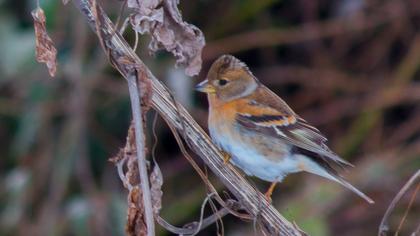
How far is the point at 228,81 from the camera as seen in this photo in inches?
123

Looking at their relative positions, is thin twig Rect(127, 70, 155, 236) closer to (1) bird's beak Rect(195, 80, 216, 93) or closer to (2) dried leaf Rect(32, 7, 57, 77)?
(2) dried leaf Rect(32, 7, 57, 77)

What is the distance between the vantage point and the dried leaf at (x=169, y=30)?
1996mm

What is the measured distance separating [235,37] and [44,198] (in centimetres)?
120

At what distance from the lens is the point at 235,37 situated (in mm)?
4938

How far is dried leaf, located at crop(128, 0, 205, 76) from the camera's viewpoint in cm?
200

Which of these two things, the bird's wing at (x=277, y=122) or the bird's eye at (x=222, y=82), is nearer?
the bird's wing at (x=277, y=122)

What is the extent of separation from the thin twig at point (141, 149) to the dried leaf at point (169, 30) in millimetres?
121

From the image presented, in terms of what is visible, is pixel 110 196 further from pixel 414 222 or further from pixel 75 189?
pixel 414 222

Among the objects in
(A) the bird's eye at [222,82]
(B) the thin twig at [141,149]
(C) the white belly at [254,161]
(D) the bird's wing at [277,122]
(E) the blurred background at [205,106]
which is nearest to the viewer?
(B) the thin twig at [141,149]

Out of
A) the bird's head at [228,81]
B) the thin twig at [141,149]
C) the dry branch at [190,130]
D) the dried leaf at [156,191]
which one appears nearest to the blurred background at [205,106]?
the bird's head at [228,81]

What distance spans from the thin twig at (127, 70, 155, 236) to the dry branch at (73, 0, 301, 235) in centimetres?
3

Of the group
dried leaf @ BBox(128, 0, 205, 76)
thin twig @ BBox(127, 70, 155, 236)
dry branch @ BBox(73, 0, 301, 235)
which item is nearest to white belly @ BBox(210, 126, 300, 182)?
dry branch @ BBox(73, 0, 301, 235)

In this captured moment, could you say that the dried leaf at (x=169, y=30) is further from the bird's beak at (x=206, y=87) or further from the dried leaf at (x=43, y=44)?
the bird's beak at (x=206, y=87)

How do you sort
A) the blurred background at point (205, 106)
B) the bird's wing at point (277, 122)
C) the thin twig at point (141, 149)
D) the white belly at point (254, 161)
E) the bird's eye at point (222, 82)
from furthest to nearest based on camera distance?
the blurred background at point (205, 106)
the bird's eye at point (222, 82)
the bird's wing at point (277, 122)
the white belly at point (254, 161)
the thin twig at point (141, 149)
